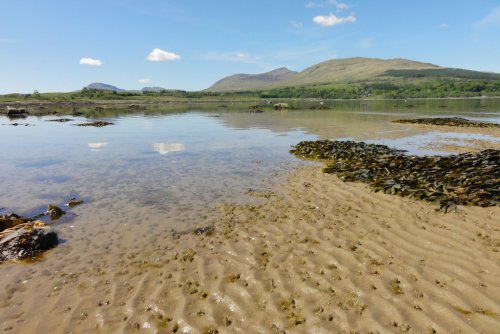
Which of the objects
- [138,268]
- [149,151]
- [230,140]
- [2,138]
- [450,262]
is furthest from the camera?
[2,138]

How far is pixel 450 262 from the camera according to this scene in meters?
7.97

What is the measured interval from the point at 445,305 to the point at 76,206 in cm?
1298

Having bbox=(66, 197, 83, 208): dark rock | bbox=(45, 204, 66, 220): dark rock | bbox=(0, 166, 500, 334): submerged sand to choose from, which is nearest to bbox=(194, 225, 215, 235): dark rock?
bbox=(0, 166, 500, 334): submerged sand

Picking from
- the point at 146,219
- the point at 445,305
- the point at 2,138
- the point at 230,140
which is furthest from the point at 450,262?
the point at 2,138

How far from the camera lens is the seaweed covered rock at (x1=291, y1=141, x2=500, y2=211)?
483 inches

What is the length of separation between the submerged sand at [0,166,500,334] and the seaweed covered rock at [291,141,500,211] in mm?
1248

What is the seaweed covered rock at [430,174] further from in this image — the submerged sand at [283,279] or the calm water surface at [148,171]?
the calm water surface at [148,171]

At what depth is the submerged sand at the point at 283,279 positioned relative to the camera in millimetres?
6266

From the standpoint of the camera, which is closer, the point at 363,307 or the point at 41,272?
the point at 363,307

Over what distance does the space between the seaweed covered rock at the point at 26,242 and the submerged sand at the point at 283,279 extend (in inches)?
18.6

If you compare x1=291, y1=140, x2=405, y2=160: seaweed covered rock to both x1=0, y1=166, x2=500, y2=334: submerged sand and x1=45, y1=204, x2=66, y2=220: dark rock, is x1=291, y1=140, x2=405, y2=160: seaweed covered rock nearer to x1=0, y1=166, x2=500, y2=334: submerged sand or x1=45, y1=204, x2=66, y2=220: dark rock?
x1=0, y1=166, x2=500, y2=334: submerged sand

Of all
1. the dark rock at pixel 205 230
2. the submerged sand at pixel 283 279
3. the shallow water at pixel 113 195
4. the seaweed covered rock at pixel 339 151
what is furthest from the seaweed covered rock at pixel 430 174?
the dark rock at pixel 205 230

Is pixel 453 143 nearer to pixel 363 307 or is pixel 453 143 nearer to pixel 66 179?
pixel 363 307

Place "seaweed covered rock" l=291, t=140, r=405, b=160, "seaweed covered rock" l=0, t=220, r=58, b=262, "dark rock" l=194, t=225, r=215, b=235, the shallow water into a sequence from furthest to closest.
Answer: "seaweed covered rock" l=291, t=140, r=405, b=160
"dark rock" l=194, t=225, r=215, b=235
"seaweed covered rock" l=0, t=220, r=58, b=262
the shallow water
